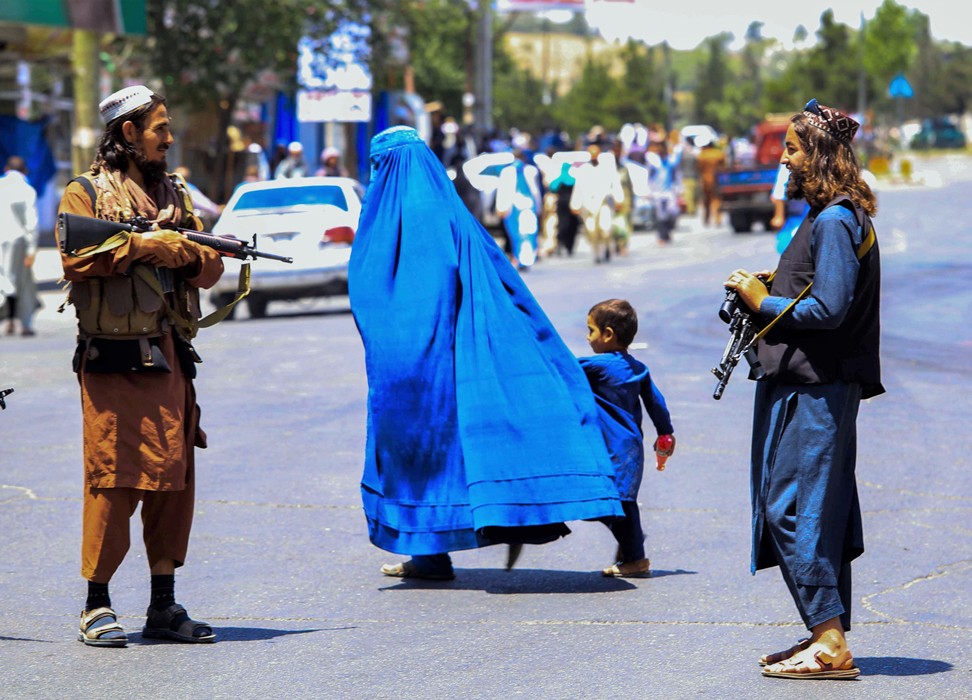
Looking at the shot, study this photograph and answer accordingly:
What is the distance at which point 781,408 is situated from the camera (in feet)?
16.3

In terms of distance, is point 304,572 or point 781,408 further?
point 304,572

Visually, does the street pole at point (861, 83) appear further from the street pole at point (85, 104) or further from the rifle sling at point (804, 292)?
the rifle sling at point (804, 292)

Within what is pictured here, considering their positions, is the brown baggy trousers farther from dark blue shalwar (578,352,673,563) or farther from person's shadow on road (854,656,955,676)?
person's shadow on road (854,656,955,676)

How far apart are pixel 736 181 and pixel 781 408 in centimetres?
2836

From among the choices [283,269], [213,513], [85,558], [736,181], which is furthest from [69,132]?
[85,558]

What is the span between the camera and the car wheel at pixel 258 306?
62.8 feet

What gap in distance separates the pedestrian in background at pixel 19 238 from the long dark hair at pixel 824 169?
12.9 m

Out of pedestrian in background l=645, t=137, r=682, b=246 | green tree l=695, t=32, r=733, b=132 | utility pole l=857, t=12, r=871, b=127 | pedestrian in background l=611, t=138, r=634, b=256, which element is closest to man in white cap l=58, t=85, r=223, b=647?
pedestrian in background l=611, t=138, r=634, b=256

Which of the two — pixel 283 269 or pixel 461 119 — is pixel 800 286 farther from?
pixel 461 119

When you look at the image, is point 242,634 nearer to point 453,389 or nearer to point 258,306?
point 453,389

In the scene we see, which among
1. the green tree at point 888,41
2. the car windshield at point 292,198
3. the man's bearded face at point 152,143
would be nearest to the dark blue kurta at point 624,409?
the man's bearded face at point 152,143

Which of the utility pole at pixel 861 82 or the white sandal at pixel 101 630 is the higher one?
the utility pole at pixel 861 82

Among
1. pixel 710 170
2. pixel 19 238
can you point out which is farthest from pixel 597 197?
pixel 19 238

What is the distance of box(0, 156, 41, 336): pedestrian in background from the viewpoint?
16.7 metres
